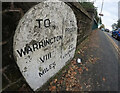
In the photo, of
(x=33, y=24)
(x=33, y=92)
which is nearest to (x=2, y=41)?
(x=33, y=24)

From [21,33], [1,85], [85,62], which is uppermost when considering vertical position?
[21,33]

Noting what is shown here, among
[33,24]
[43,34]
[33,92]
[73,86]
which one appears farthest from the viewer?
[73,86]

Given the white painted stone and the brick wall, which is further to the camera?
the white painted stone

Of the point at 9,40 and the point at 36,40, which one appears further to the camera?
the point at 36,40

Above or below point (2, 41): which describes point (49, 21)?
above

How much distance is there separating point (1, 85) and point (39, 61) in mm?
670

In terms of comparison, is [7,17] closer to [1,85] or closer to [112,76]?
[1,85]

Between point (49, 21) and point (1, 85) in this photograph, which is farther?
point (49, 21)

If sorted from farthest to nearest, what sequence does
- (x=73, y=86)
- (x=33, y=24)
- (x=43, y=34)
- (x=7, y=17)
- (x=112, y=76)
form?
(x=112, y=76) < (x=73, y=86) < (x=43, y=34) < (x=33, y=24) < (x=7, y=17)

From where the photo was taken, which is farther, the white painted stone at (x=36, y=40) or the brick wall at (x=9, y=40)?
the white painted stone at (x=36, y=40)

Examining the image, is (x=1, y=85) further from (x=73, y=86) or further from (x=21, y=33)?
(x=73, y=86)

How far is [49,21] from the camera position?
63.3 inches

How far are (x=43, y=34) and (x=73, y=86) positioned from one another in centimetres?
153

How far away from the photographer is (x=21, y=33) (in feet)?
3.80
